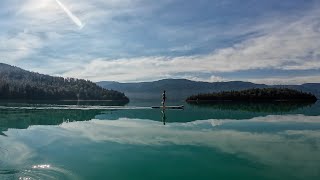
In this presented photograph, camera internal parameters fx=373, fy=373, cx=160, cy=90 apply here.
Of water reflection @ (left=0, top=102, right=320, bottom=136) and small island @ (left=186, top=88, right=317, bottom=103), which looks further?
small island @ (left=186, top=88, right=317, bottom=103)

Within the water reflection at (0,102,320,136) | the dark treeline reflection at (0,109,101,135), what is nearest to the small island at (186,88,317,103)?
the water reflection at (0,102,320,136)

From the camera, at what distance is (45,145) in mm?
23469

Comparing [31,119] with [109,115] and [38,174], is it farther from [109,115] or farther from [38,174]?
[38,174]

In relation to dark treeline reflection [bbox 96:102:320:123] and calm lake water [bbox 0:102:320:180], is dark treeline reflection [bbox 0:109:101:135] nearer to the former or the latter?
dark treeline reflection [bbox 96:102:320:123]

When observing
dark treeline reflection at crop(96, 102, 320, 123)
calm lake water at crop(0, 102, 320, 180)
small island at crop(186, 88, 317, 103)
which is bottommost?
calm lake water at crop(0, 102, 320, 180)

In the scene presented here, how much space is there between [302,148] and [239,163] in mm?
6208

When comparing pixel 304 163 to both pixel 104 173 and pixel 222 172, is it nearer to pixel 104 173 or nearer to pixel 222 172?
pixel 222 172

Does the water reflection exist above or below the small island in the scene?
below

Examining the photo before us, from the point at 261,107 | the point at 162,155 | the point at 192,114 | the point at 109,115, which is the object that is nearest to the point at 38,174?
the point at 162,155

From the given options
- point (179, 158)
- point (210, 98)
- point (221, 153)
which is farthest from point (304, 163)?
point (210, 98)

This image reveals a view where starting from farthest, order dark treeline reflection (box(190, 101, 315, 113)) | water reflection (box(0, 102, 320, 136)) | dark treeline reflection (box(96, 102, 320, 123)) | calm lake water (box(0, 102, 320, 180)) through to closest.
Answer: dark treeline reflection (box(190, 101, 315, 113)), dark treeline reflection (box(96, 102, 320, 123)), water reflection (box(0, 102, 320, 136)), calm lake water (box(0, 102, 320, 180))

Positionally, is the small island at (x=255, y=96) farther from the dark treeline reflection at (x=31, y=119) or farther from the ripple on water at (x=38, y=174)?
the ripple on water at (x=38, y=174)

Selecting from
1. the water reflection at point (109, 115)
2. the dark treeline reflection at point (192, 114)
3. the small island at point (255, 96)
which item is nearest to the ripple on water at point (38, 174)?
the water reflection at point (109, 115)

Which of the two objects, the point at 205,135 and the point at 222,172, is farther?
the point at 205,135
